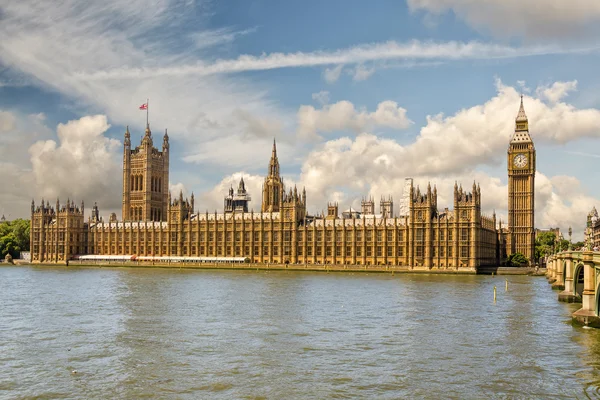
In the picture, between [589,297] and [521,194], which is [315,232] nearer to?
[521,194]

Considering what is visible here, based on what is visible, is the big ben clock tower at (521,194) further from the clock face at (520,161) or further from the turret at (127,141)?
the turret at (127,141)

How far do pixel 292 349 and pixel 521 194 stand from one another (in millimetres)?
114348

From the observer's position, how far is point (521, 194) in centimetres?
13962

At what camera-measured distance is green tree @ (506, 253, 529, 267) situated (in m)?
127

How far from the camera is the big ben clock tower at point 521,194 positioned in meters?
138

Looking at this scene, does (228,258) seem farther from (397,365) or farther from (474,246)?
(397,365)

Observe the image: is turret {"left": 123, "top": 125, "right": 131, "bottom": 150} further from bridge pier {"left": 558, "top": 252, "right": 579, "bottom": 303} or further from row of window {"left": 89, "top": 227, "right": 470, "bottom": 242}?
bridge pier {"left": 558, "top": 252, "right": 579, "bottom": 303}

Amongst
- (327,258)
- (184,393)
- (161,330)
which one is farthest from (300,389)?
(327,258)

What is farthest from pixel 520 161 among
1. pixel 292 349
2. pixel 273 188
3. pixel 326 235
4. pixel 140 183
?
pixel 292 349

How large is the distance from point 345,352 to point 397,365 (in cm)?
366

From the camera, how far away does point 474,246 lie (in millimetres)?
116875

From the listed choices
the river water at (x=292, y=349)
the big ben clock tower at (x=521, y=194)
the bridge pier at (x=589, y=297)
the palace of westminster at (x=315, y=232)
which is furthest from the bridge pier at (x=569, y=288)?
the big ben clock tower at (x=521, y=194)

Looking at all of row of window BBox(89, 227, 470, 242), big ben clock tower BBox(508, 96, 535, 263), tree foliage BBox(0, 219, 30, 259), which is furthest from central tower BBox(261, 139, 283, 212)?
tree foliage BBox(0, 219, 30, 259)

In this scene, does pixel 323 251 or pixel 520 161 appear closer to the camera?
pixel 323 251
